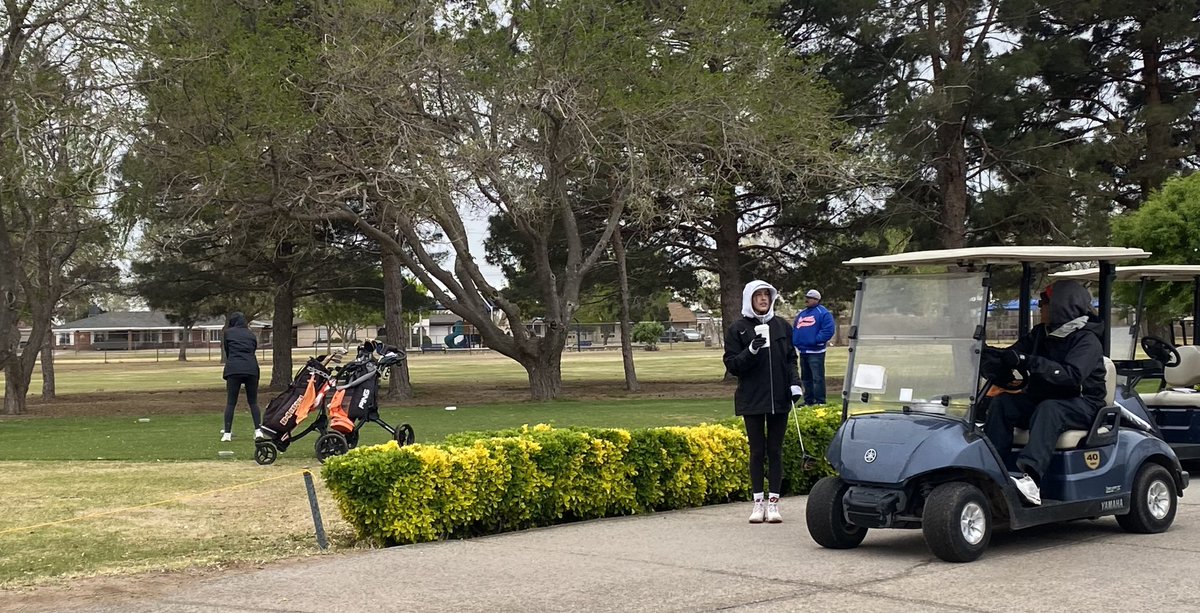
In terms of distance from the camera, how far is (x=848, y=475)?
800 centimetres

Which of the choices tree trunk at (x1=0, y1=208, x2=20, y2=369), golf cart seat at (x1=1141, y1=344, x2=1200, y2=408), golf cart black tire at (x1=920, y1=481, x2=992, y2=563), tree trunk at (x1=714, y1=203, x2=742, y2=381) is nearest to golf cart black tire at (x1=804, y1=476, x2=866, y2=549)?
golf cart black tire at (x1=920, y1=481, x2=992, y2=563)

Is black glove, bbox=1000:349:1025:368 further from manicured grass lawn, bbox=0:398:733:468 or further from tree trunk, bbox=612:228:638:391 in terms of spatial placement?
tree trunk, bbox=612:228:638:391

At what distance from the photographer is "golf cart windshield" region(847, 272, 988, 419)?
26.4 feet

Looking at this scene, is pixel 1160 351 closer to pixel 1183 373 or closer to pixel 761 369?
pixel 1183 373

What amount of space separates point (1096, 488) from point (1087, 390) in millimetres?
643

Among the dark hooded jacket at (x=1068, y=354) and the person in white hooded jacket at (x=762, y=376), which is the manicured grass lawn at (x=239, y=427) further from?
the dark hooded jacket at (x=1068, y=354)

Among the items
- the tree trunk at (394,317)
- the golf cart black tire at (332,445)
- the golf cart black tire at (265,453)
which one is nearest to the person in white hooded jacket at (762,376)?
the golf cart black tire at (332,445)

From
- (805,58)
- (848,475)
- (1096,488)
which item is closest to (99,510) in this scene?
(848,475)

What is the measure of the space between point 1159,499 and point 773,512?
265cm

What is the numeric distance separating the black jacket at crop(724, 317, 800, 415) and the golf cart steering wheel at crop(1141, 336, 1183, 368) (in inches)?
175

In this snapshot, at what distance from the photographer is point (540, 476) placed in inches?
368

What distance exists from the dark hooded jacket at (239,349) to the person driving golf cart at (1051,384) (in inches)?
408

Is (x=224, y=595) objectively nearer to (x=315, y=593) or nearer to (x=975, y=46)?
(x=315, y=593)

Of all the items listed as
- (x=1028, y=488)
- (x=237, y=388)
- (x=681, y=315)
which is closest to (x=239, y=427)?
(x=237, y=388)
